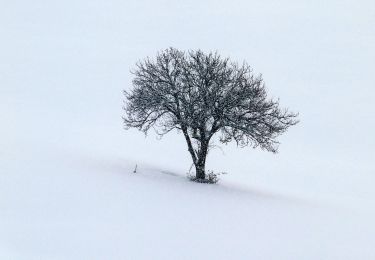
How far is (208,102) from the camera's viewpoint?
34.7 meters

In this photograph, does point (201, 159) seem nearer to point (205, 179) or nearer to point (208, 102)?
point (205, 179)

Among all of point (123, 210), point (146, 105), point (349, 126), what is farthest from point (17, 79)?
point (123, 210)

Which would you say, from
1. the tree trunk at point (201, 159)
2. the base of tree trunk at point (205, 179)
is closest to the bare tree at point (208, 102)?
the tree trunk at point (201, 159)

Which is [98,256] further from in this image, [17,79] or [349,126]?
[17,79]

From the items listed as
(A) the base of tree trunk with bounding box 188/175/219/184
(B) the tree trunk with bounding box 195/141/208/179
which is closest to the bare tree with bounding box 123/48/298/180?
(B) the tree trunk with bounding box 195/141/208/179

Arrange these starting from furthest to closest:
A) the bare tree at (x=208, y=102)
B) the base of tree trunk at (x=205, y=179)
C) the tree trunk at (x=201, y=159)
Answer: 1. the base of tree trunk at (x=205, y=179)
2. the tree trunk at (x=201, y=159)
3. the bare tree at (x=208, y=102)

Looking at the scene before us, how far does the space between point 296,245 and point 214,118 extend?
1575 centimetres

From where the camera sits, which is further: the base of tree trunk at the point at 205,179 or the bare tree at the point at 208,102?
the base of tree trunk at the point at 205,179

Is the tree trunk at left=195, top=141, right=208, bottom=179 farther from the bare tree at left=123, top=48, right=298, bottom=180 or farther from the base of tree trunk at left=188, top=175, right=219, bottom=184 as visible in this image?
the base of tree trunk at left=188, top=175, right=219, bottom=184

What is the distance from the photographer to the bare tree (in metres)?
35.0

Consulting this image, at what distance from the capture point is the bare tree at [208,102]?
1378 inches

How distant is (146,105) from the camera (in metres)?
36.5

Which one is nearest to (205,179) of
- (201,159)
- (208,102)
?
(201,159)

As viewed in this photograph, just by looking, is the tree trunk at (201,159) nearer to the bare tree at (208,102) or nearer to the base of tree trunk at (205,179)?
the bare tree at (208,102)
